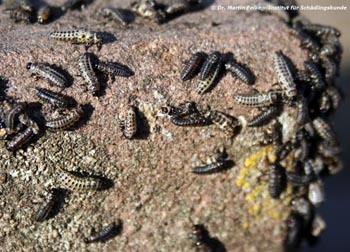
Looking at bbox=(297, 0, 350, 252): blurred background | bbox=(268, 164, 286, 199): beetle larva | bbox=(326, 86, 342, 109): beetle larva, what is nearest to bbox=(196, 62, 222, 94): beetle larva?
bbox=(268, 164, 286, 199): beetle larva

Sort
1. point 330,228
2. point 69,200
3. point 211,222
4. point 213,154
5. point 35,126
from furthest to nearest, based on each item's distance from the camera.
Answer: point 330,228 < point 211,222 < point 213,154 < point 69,200 < point 35,126

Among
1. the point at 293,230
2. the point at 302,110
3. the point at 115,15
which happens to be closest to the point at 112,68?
the point at 115,15

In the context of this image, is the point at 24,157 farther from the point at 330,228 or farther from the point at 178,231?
the point at 330,228

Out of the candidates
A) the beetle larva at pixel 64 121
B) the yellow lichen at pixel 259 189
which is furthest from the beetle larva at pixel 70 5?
the yellow lichen at pixel 259 189

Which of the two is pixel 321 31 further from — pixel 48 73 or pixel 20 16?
pixel 20 16

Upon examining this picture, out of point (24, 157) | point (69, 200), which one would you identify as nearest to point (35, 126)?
point (24, 157)

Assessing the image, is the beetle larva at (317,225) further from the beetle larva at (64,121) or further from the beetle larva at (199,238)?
the beetle larva at (64,121)
